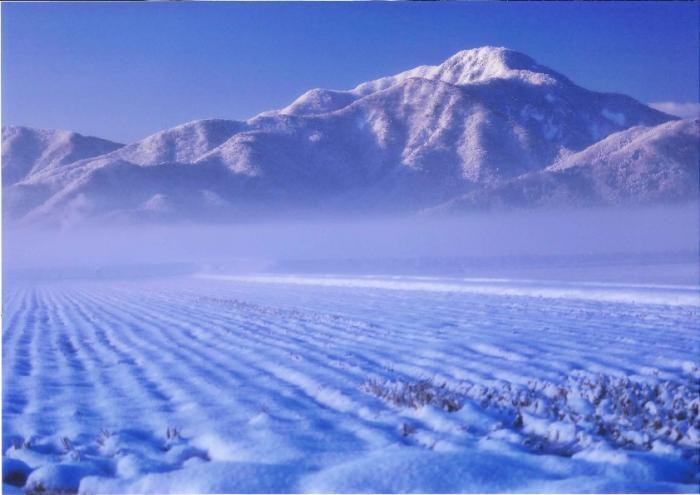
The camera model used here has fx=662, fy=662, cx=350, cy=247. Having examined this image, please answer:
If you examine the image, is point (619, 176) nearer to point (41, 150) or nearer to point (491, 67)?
point (491, 67)

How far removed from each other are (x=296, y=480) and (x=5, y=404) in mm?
1805

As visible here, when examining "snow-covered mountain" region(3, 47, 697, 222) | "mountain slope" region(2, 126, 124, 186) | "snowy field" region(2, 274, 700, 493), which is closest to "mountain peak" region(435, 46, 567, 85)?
"snow-covered mountain" region(3, 47, 697, 222)

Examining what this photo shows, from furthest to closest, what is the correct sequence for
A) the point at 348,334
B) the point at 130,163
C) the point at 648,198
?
1. the point at 648,198
2. the point at 130,163
3. the point at 348,334

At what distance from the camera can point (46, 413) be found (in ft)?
10.2

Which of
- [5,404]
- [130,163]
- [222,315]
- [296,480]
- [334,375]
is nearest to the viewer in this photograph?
[296,480]

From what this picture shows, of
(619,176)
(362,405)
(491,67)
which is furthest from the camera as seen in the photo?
(619,176)

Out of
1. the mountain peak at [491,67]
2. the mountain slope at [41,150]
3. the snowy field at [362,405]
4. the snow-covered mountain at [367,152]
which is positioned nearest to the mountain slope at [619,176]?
the snow-covered mountain at [367,152]

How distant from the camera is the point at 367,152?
782 cm

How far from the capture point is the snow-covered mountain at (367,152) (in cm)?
660

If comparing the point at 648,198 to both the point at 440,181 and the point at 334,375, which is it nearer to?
the point at 440,181

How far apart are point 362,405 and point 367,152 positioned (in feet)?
16.8

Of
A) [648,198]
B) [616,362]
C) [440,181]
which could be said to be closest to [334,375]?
[616,362]

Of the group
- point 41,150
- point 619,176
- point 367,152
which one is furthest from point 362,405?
point 619,176

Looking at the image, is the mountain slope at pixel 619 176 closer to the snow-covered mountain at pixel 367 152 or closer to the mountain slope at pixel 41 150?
the snow-covered mountain at pixel 367 152
